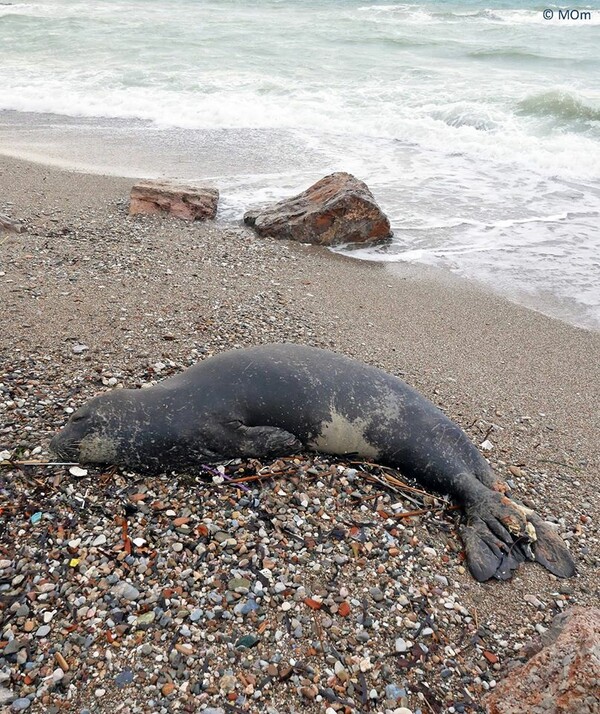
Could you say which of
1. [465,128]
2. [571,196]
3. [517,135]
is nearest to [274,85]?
[465,128]

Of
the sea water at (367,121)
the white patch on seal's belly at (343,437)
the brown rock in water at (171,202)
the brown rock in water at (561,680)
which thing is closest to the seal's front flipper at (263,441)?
the white patch on seal's belly at (343,437)

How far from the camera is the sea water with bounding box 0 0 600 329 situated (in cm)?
796

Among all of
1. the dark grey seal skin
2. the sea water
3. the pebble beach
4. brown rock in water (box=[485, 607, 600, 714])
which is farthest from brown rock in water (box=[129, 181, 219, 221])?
brown rock in water (box=[485, 607, 600, 714])

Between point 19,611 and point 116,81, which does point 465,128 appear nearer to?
point 116,81

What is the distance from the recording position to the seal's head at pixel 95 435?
11.0 feet

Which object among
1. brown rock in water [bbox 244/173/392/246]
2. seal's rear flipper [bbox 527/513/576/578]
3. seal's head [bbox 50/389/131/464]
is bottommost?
seal's rear flipper [bbox 527/513/576/578]

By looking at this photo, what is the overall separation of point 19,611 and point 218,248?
4.71m

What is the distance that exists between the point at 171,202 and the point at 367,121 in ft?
21.2

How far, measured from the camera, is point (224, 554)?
2.96 meters

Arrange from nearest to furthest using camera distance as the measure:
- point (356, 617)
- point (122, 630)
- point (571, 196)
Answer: point (122, 630)
point (356, 617)
point (571, 196)

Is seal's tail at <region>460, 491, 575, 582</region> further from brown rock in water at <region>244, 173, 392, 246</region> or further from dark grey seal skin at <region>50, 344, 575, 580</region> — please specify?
brown rock in water at <region>244, 173, 392, 246</region>

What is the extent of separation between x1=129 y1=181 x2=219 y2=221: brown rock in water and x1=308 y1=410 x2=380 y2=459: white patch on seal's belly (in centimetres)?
460

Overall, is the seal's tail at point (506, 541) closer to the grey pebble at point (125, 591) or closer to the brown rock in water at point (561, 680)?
the brown rock in water at point (561, 680)

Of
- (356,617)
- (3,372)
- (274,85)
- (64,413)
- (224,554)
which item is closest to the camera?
(356,617)
